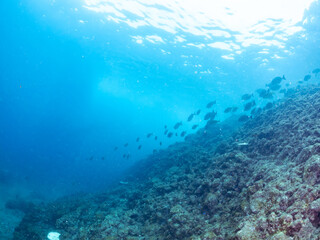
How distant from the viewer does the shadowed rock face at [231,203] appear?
4.16 metres

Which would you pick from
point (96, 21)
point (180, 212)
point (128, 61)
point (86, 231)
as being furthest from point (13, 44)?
point (180, 212)

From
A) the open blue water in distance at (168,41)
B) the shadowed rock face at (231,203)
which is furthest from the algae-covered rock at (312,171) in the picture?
the open blue water in distance at (168,41)

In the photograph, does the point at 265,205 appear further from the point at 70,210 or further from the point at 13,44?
the point at 13,44

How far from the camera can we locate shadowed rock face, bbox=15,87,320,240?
4.16 meters

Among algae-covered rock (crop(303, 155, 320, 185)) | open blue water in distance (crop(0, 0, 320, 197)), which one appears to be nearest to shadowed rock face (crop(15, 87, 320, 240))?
algae-covered rock (crop(303, 155, 320, 185))

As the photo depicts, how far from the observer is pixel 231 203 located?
6.26 metres

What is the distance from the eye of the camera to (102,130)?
99.7 metres

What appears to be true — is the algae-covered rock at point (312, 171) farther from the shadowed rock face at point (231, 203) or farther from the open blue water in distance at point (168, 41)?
the open blue water in distance at point (168, 41)

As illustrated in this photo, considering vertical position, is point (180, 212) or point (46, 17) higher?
point (46, 17)

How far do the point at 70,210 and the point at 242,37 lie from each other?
21161 millimetres

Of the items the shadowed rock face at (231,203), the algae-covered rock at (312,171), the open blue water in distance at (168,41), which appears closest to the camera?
the shadowed rock face at (231,203)

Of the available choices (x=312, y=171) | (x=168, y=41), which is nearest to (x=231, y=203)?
(x=312, y=171)

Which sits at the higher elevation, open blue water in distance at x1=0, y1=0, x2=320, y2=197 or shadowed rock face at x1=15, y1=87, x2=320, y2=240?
open blue water in distance at x1=0, y1=0, x2=320, y2=197

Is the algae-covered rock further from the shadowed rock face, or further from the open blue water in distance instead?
the open blue water in distance
